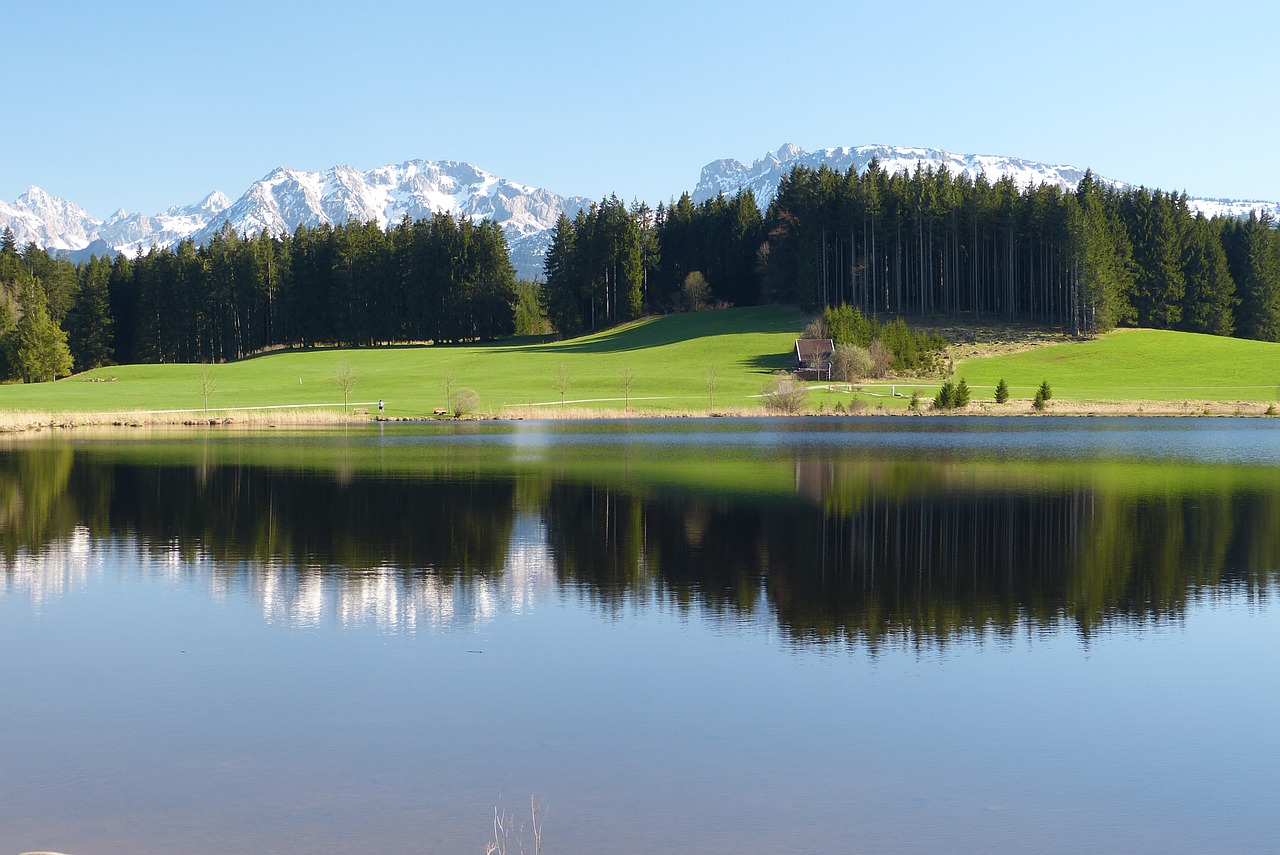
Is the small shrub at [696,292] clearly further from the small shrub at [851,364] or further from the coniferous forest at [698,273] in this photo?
the small shrub at [851,364]

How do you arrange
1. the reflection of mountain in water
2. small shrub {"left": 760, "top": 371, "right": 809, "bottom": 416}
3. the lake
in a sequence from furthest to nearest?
1. small shrub {"left": 760, "top": 371, "right": 809, "bottom": 416}
2. the reflection of mountain in water
3. the lake

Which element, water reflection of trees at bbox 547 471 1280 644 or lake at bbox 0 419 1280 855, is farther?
water reflection of trees at bbox 547 471 1280 644

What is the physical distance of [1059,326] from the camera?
371 feet

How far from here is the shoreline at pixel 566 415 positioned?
6844 cm

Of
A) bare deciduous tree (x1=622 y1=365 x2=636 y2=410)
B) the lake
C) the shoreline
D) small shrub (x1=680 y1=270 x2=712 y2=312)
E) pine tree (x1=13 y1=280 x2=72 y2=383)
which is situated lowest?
the lake

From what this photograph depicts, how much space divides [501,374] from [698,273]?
137 ft

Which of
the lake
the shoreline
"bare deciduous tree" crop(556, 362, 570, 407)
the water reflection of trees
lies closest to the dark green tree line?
"bare deciduous tree" crop(556, 362, 570, 407)

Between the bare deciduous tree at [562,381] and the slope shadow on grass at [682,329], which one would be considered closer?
the bare deciduous tree at [562,381]

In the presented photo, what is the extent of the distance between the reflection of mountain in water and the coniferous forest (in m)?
82.4

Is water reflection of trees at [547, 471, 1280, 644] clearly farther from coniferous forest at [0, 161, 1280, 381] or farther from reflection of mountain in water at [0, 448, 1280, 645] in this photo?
coniferous forest at [0, 161, 1280, 381]

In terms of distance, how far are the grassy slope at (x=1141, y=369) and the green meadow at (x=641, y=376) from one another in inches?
6.6

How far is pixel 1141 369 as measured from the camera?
97.2m

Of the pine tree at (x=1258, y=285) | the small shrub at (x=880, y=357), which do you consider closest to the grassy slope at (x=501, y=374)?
the small shrub at (x=880, y=357)

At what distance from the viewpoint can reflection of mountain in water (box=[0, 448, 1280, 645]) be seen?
59.8ft
